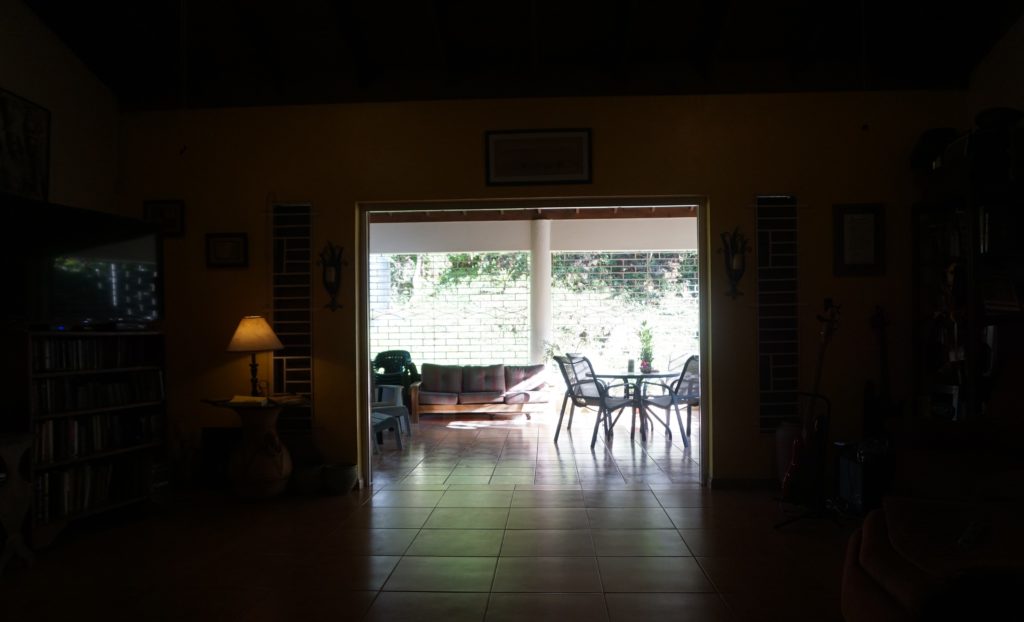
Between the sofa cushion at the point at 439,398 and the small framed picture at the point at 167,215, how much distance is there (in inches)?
159

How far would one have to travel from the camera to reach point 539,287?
8.62 meters

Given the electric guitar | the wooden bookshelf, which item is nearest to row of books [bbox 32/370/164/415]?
the wooden bookshelf

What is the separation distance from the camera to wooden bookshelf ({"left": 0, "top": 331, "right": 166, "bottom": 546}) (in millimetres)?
3334

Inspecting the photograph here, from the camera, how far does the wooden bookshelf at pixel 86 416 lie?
3334 mm

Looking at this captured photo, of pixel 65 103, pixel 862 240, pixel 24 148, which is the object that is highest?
pixel 65 103

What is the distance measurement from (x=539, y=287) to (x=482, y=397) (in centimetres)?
167

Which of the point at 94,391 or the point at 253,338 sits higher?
the point at 253,338

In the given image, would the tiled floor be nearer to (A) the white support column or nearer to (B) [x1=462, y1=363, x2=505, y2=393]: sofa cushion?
(B) [x1=462, y1=363, x2=505, y2=393]: sofa cushion

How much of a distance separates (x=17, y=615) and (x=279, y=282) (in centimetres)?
248

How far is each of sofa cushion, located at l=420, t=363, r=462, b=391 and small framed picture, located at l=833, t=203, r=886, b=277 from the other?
4956 mm

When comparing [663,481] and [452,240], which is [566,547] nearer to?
[663,481]

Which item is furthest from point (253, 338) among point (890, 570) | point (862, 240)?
point (862, 240)

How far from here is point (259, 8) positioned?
418 centimetres

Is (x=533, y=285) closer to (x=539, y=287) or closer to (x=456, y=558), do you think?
(x=539, y=287)
